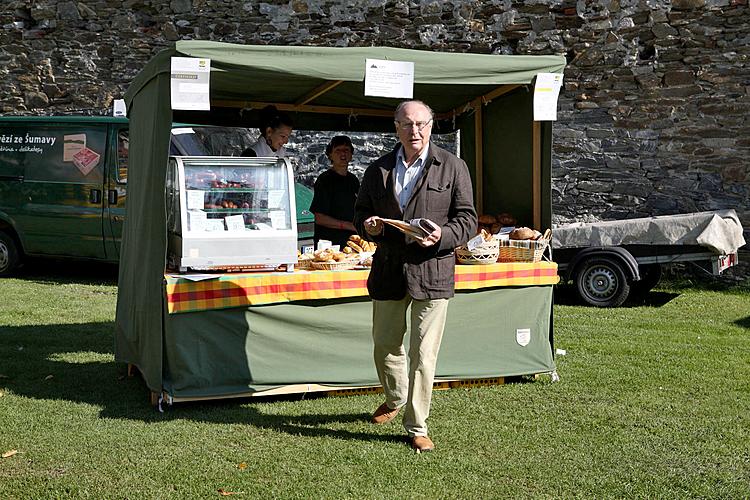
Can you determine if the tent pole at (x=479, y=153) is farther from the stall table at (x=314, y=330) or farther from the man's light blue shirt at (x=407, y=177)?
the man's light blue shirt at (x=407, y=177)

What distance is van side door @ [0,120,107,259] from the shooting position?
10758 millimetres

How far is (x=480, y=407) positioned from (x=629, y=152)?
22.4ft

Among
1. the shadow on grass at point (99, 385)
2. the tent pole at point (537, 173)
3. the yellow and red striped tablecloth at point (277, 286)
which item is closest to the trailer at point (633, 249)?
the tent pole at point (537, 173)

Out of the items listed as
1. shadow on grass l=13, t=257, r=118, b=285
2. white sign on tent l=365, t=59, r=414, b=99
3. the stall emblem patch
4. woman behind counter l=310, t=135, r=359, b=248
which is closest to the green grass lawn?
the stall emblem patch

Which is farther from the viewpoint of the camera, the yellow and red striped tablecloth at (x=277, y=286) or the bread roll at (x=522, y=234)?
the bread roll at (x=522, y=234)

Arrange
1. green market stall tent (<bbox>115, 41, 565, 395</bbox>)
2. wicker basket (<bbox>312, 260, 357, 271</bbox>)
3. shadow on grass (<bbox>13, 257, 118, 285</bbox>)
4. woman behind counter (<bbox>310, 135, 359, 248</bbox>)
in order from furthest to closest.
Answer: shadow on grass (<bbox>13, 257, 118, 285</bbox>), woman behind counter (<bbox>310, 135, 359, 248</bbox>), wicker basket (<bbox>312, 260, 357, 271</bbox>), green market stall tent (<bbox>115, 41, 565, 395</bbox>)

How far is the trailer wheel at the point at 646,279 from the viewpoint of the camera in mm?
9695

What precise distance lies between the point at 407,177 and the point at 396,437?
1.40 meters

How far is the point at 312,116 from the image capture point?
734 centimetres

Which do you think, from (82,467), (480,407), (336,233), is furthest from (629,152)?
(82,467)

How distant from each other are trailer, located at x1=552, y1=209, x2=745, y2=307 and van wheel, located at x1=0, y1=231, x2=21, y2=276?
679 centimetres

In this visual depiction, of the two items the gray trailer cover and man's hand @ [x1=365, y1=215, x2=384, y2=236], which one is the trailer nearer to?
the gray trailer cover

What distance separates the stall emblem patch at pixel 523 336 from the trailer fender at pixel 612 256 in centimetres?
360

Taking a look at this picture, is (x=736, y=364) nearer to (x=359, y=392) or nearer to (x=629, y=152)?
(x=359, y=392)
